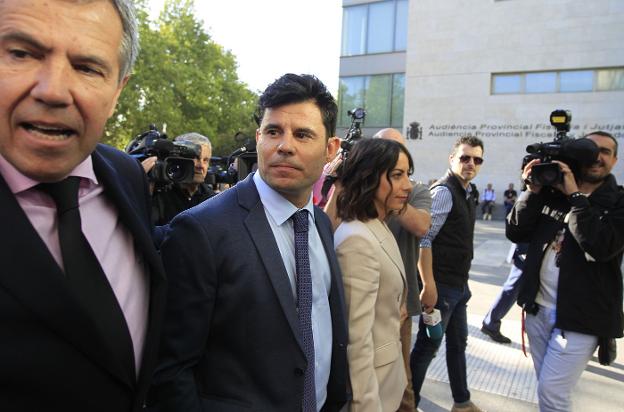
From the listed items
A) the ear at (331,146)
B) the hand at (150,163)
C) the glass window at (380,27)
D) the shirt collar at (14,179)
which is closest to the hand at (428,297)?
the ear at (331,146)

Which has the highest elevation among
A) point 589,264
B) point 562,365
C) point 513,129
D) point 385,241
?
point 513,129

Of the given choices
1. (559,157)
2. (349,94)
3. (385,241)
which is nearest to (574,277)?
(559,157)

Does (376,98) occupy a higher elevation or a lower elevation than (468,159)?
higher

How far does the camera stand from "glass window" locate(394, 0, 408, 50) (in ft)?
80.8

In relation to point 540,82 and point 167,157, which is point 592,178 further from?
point 540,82

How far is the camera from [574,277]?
2582mm

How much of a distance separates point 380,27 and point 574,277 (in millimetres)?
25216

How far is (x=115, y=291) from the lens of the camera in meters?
1.12

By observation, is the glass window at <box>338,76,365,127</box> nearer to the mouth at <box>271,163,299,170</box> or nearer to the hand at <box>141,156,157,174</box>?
the hand at <box>141,156,157,174</box>

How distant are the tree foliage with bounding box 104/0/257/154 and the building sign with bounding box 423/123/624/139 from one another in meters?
10.7

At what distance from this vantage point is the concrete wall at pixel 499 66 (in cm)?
1988

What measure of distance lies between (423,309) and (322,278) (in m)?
1.65

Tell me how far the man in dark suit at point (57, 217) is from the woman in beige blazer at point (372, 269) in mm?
1029

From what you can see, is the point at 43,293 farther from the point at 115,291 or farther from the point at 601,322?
the point at 601,322
